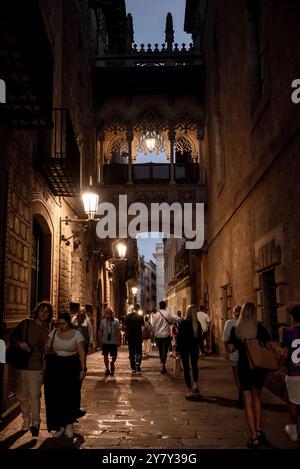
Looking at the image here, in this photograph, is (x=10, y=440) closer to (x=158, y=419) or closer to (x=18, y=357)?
(x=18, y=357)

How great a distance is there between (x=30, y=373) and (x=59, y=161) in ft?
15.7

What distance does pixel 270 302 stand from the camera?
9422 mm

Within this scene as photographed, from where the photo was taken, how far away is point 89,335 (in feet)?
31.7

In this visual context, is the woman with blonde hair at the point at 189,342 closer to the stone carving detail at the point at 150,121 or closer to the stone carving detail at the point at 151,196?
the stone carving detail at the point at 151,196

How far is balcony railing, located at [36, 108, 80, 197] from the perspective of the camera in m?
9.42

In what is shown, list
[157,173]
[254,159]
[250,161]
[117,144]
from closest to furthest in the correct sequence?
[254,159]
[250,161]
[157,173]
[117,144]

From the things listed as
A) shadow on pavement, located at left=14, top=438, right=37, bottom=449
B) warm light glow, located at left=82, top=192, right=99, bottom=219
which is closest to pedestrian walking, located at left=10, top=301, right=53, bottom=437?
shadow on pavement, located at left=14, top=438, right=37, bottom=449

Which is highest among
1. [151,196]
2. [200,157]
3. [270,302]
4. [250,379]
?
[200,157]

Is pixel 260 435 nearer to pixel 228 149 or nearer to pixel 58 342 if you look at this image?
pixel 58 342

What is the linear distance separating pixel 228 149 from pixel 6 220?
8415 millimetres

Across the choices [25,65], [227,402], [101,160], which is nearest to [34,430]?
[227,402]

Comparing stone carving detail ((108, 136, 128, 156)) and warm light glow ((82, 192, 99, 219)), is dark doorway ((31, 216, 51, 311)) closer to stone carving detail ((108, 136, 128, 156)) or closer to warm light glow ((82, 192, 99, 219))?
warm light glow ((82, 192, 99, 219))

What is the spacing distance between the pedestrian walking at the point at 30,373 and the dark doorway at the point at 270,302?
482 centimetres

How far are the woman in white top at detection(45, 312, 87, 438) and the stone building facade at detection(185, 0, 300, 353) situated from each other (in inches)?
139
